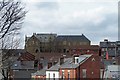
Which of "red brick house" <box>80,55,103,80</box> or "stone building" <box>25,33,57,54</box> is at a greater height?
"stone building" <box>25,33,57,54</box>

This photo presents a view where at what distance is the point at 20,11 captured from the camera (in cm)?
2034

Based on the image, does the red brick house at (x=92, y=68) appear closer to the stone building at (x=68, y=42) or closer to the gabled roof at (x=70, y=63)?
the gabled roof at (x=70, y=63)

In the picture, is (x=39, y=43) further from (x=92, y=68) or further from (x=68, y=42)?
(x=92, y=68)

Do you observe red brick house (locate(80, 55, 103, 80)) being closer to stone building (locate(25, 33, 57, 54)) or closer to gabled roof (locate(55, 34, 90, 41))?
stone building (locate(25, 33, 57, 54))

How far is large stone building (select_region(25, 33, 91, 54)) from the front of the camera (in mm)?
144500

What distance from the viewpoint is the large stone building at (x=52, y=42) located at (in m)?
144

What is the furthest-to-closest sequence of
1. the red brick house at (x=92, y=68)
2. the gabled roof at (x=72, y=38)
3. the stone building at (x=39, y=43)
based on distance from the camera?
1. the gabled roof at (x=72, y=38)
2. the stone building at (x=39, y=43)
3. the red brick house at (x=92, y=68)

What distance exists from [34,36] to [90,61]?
8758 centimetres

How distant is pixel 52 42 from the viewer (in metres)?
146

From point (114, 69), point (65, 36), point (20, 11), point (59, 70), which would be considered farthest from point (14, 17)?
point (65, 36)

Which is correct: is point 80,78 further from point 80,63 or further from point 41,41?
point 41,41

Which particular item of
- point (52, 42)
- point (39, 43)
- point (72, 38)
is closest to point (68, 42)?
point (72, 38)

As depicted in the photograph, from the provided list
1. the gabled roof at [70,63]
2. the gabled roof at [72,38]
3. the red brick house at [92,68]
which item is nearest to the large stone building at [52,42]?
the gabled roof at [72,38]

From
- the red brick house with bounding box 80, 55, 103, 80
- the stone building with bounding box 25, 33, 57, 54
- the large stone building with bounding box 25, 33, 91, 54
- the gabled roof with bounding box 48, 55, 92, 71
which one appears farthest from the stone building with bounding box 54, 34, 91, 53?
the red brick house with bounding box 80, 55, 103, 80
